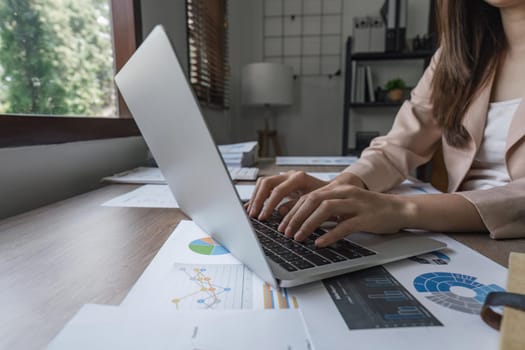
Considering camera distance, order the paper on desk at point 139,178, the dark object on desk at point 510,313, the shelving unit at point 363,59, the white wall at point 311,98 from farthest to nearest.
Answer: the white wall at point 311,98, the shelving unit at point 363,59, the paper on desk at point 139,178, the dark object on desk at point 510,313

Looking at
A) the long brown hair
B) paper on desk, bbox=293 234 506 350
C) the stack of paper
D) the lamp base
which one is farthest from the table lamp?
paper on desk, bbox=293 234 506 350

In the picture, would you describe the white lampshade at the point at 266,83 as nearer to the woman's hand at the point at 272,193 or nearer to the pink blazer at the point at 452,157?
the pink blazer at the point at 452,157

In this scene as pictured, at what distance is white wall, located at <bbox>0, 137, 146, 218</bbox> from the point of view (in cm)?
A: 63

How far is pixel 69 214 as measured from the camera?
57cm

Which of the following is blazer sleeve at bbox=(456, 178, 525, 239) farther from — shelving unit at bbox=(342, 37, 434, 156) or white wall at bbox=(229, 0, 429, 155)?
A: white wall at bbox=(229, 0, 429, 155)

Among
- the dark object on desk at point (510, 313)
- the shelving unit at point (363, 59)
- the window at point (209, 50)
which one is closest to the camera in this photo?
the dark object on desk at point (510, 313)

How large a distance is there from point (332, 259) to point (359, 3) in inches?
104

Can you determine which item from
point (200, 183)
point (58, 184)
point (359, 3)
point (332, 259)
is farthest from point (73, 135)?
point (359, 3)

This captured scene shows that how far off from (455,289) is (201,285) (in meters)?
0.24

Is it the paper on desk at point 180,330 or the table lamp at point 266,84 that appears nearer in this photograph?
the paper on desk at point 180,330

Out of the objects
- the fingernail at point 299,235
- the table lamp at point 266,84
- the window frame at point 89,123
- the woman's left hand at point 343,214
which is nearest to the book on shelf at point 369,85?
the table lamp at point 266,84

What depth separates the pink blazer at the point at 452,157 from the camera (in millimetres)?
479

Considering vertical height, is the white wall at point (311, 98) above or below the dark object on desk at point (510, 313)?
above

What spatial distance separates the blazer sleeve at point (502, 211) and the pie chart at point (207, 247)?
37 cm
